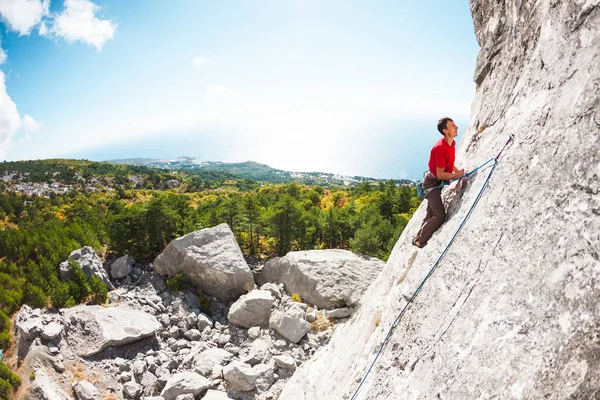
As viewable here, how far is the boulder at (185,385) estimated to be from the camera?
13.2 metres

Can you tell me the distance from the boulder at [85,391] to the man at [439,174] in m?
15.1

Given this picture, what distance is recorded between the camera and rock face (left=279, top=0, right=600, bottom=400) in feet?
11.0

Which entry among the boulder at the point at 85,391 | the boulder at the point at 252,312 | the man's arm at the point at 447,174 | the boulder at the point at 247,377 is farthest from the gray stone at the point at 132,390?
the man's arm at the point at 447,174

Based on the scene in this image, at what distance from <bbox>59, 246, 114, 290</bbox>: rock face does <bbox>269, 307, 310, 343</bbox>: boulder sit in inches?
519

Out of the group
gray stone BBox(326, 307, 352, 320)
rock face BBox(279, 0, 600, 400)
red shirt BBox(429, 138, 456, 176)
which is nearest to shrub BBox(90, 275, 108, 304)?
gray stone BBox(326, 307, 352, 320)

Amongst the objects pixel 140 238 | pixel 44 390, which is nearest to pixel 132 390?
pixel 44 390

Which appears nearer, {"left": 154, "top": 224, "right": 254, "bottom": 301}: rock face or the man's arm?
the man's arm

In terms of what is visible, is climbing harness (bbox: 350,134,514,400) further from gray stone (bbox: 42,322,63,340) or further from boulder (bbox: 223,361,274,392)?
gray stone (bbox: 42,322,63,340)

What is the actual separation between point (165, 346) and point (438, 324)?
55.8ft

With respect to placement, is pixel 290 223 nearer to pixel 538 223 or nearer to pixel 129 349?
pixel 129 349

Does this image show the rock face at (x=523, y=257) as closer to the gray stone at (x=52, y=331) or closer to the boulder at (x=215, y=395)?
the boulder at (x=215, y=395)

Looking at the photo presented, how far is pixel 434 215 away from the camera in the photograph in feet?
23.2

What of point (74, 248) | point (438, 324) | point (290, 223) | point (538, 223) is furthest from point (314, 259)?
point (74, 248)

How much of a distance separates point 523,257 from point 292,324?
13.6m
